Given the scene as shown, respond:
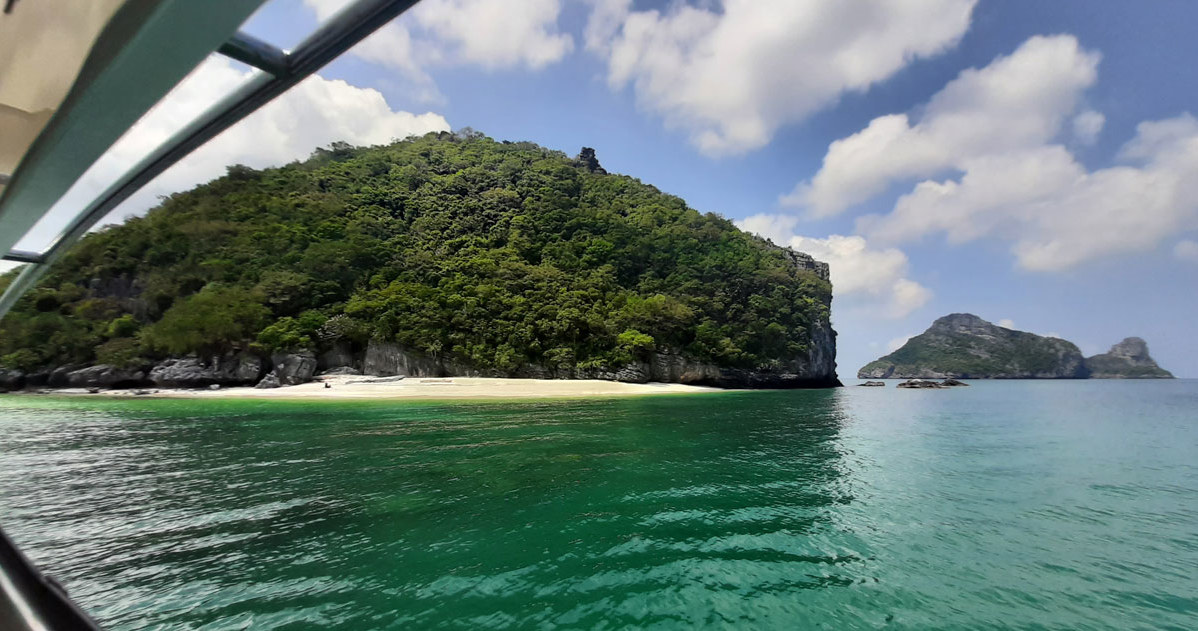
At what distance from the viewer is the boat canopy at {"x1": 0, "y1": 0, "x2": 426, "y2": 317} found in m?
1.80

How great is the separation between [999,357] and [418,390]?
19659 centimetres

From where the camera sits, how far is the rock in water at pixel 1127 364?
593 feet

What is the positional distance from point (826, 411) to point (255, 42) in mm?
38875

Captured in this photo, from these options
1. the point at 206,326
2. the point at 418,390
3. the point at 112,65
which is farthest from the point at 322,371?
the point at 112,65

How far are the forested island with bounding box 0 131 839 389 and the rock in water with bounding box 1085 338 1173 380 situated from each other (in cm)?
19045

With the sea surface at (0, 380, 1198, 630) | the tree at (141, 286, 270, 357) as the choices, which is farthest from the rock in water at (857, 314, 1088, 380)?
the tree at (141, 286, 270, 357)

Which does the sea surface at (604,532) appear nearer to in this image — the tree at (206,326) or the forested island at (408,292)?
the tree at (206,326)

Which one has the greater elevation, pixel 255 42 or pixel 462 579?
pixel 255 42

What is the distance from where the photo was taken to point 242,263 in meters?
60.6

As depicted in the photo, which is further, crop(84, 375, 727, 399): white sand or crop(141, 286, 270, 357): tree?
crop(141, 286, 270, 357): tree

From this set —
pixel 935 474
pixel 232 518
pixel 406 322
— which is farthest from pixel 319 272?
pixel 935 474

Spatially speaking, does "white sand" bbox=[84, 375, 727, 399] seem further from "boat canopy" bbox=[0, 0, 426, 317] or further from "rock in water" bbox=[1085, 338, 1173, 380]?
"rock in water" bbox=[1085, 338, 1173, 380]

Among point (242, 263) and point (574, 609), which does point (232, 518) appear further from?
point (242, 263)

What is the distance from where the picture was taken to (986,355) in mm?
157875
